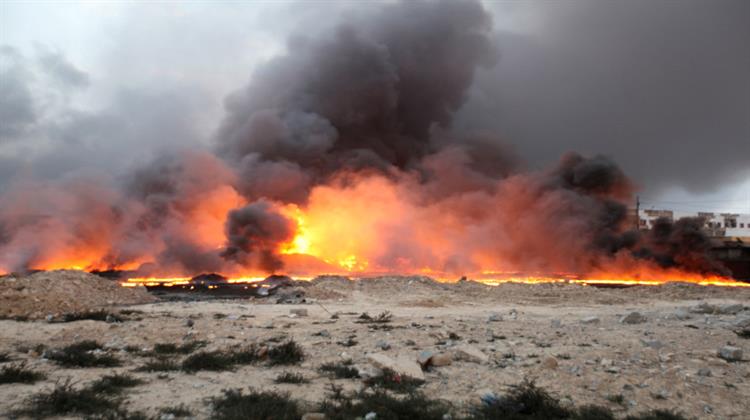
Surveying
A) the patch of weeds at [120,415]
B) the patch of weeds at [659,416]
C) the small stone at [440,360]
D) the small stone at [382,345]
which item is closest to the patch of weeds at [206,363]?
the patch of weeds at [120,415]

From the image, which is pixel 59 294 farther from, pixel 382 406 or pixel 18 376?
pixel 382 406

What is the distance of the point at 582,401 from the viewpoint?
24.0 ft

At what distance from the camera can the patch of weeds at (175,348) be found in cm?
1110

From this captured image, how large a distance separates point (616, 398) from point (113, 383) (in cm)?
755

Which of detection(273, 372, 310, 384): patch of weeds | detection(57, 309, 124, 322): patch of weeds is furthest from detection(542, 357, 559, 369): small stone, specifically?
detection(57, 309, 124, 322): patch of weeds

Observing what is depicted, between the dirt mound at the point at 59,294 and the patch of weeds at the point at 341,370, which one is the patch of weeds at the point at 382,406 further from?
the dirt mound at the point at 59,294

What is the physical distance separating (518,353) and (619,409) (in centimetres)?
348

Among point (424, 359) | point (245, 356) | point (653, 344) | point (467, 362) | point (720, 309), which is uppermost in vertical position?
point (720, 309)

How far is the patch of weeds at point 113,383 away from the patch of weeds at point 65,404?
0.38 meters

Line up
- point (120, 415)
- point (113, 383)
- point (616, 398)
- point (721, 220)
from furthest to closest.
A: point (721, 220) < point (113, 383) < point (616, 398) < point (120, 415)

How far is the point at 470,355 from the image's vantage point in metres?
9.77

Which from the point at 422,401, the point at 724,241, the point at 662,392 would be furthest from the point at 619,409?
the point at 724,241

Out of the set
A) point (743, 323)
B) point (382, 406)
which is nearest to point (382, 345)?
point (382, 406)

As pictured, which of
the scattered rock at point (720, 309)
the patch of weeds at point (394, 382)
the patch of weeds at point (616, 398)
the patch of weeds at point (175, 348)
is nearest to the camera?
the patch of weeds at point (616, 398)
